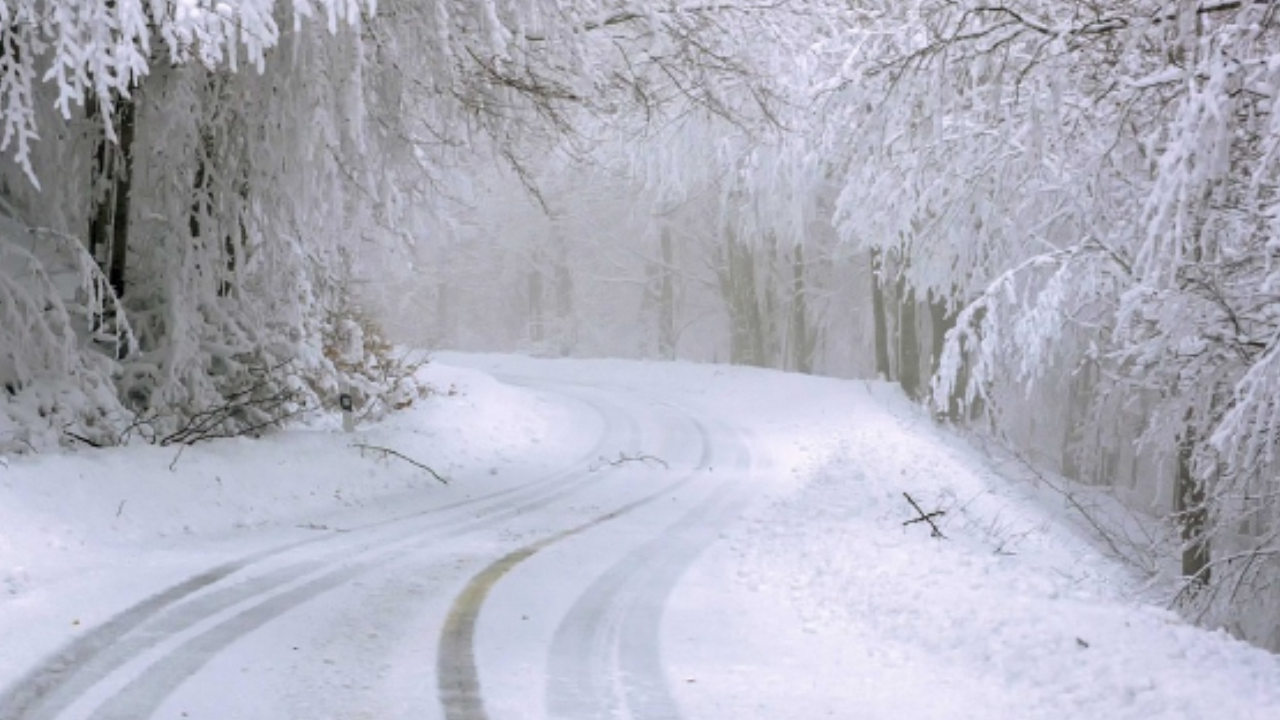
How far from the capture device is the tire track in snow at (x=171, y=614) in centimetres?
515

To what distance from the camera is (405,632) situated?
6.57 meters

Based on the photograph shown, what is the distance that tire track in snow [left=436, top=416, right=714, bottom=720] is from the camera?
526 centimetres

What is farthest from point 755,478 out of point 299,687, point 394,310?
point 394,310

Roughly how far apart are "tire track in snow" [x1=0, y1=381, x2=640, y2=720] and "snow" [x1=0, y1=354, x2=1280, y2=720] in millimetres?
36

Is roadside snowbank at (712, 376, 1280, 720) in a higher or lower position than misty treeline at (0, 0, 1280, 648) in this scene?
lower

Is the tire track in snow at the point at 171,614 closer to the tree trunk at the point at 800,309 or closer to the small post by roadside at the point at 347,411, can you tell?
the small post by roadside at the point at 347,411

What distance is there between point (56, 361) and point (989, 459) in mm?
16567

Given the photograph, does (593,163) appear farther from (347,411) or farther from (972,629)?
(972,629)

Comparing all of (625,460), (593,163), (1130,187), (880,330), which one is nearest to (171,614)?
(593,163)

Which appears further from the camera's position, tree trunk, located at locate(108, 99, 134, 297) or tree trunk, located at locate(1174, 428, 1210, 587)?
tree trunk, located at locate(108, 99, 134, 297)

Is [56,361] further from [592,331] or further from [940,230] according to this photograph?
[592,331]

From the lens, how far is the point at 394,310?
56.2 metres

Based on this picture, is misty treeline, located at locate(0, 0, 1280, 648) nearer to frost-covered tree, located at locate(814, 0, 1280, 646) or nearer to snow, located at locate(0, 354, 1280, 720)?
frost-covered tree, located at locate(814, 0, 1280, 646)

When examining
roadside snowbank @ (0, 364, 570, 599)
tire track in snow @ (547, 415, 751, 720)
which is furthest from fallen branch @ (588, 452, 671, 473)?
tire track in snow @ (547, 415, 751, 720)
